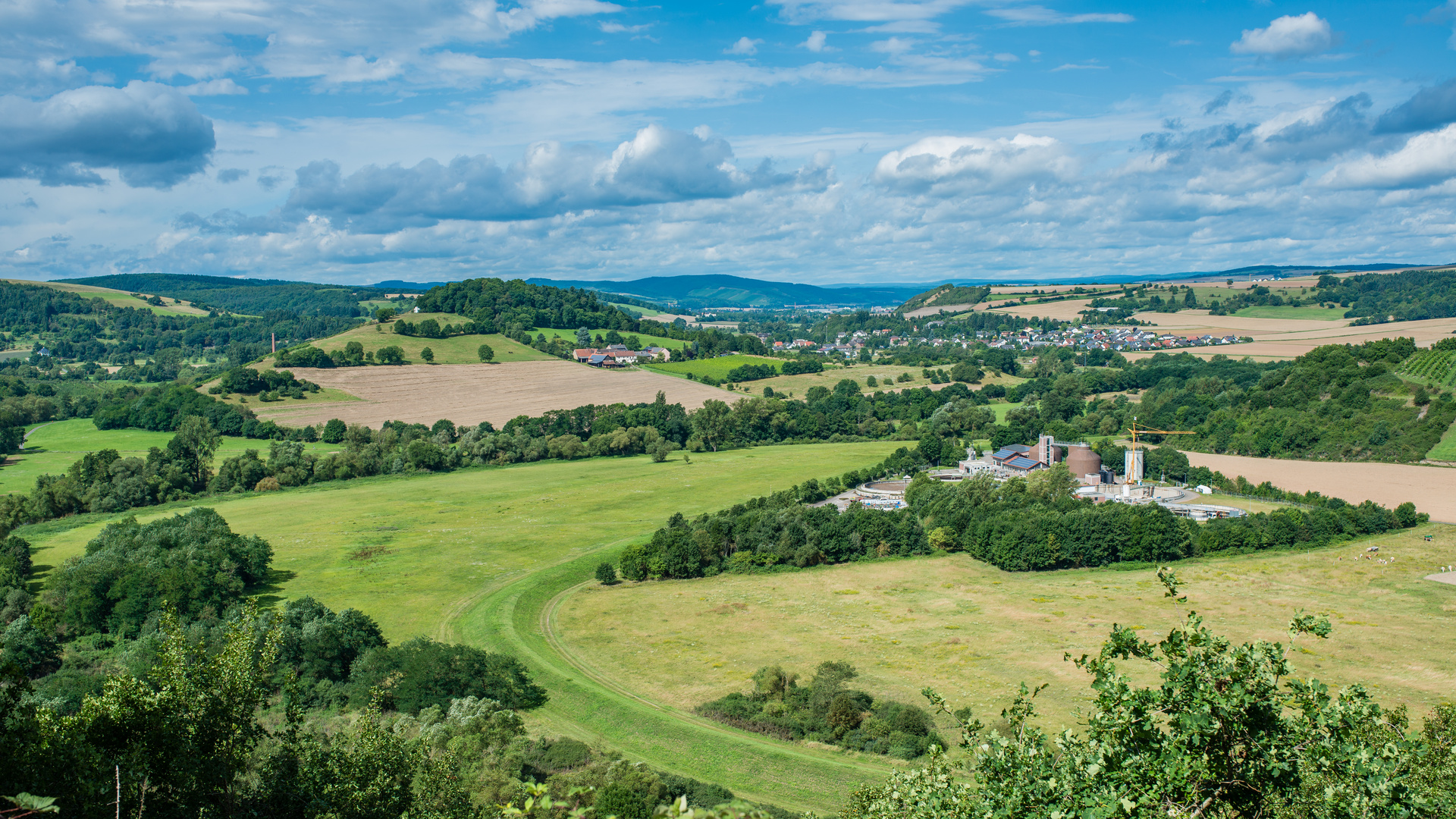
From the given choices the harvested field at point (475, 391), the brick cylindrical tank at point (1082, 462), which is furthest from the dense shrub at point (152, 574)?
the brick cylindrical tank at point (1082, 462)

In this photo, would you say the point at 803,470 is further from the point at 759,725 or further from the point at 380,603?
the point at 759,725

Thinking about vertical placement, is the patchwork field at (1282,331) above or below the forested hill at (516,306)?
below

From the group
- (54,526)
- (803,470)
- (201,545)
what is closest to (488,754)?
(201,545)

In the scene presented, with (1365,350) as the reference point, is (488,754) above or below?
below

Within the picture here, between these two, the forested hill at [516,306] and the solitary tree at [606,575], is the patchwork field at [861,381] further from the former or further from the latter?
the solitary tree at [606,575]

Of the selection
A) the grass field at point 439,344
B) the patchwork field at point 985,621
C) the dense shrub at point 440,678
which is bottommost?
the patchwork field at point 985,621

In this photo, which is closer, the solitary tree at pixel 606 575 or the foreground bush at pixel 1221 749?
the foreground bush at pixel 1221 749
